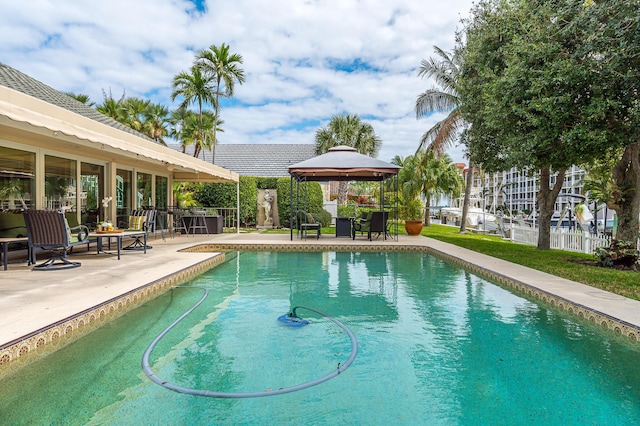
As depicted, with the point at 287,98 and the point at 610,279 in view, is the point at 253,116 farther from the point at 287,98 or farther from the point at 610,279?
the point at 610,279

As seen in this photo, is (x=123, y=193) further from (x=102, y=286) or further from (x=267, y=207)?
(x=267, y=207)

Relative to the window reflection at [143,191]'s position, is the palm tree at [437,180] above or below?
above

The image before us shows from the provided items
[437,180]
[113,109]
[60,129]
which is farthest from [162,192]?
[437,180]

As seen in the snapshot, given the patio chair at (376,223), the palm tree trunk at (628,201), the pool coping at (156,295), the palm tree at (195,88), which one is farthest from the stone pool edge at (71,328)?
the palm tree at (195,88)

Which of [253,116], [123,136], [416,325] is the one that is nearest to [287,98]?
[253,116]

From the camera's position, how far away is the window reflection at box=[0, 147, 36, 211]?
23.8 feet

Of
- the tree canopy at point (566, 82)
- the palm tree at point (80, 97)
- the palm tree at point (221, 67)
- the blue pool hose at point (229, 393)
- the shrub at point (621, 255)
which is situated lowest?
the blue pool hose at point (229, 393)

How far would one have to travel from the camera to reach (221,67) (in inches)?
760

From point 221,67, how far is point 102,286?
16.6m

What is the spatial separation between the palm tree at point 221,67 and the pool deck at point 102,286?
13274 mm

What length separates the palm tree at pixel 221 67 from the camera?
1923 centimetres

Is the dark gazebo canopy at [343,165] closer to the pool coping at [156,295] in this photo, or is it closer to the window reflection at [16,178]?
the pool coping at [156,295]

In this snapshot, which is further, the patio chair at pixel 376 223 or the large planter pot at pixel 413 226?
the large planter pot at pixel 413 226

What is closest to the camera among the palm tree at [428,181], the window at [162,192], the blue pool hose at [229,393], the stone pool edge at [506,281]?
the blue pool hose at [229,393]
